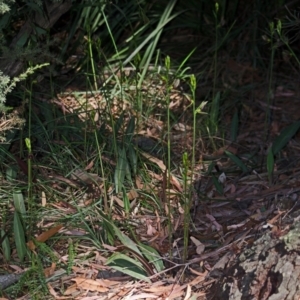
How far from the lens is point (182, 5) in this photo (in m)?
4.90

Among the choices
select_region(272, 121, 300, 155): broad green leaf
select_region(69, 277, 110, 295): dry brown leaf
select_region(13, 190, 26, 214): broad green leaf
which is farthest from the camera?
select_region(272, 121, 300, 155): broad green leaf

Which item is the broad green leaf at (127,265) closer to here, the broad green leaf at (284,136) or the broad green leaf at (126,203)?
the broad green leaf at (126,203)

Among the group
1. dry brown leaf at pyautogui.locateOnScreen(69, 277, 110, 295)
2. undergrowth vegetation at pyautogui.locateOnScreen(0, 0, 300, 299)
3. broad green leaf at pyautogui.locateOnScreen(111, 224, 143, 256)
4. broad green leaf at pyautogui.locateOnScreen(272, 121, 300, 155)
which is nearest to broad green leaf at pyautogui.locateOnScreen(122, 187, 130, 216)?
undergrowth vegetation at pyautogui.locateOnScreen(0, 0, 300, 299)

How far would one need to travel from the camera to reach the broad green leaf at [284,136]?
3902 millimetres

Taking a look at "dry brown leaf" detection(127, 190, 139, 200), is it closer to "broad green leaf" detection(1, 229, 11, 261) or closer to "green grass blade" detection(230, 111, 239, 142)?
"broad green leaf" detection(1, 229, 11, 261)

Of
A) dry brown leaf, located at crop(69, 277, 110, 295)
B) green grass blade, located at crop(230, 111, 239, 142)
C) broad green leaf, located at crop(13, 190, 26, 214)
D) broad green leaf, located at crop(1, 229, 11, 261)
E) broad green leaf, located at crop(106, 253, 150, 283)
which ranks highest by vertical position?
broad green leaf, located at crop(13, 190, 26, 214)

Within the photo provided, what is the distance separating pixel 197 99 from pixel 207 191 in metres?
0.95

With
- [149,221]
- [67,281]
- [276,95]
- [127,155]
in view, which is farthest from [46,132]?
[276,95]

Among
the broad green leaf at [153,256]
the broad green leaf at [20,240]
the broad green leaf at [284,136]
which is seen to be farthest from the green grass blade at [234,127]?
the broad green leaf at [20,240]

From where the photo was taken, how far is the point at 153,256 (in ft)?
9.97

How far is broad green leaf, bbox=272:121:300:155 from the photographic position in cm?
390

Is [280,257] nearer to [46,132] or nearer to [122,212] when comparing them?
[122,212]

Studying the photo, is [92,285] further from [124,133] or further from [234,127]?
[234,127]

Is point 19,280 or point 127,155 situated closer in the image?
point 19,280
